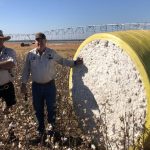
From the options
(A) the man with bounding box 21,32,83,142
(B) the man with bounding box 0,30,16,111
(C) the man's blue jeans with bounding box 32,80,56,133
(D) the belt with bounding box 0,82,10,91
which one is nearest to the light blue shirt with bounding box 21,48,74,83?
(A) the man with bounding box 21,32,83,142

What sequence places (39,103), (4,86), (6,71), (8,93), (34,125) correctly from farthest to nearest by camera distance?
(39,103) → (8,93) → (4,86) → (6,71) → (34,125)

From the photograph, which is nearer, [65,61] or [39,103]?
[65,61]

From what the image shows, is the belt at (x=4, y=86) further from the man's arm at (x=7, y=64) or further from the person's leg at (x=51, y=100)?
the person's leg at (x=51, y=100)

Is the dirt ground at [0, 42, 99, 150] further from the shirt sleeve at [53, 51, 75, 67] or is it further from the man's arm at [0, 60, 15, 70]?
the shirt sleeve at [53, 51, 75, 67]

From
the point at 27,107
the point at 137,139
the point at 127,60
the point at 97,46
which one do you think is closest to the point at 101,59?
the point at 97,46

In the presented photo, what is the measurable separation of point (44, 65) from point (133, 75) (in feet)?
5.73

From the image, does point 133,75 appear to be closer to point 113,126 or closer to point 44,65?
point 113,126

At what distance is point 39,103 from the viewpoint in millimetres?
7816

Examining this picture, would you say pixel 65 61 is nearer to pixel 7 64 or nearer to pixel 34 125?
pixel 7 64

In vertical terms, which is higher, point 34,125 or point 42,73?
point 42,73

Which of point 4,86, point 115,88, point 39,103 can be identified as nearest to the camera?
point 115,88

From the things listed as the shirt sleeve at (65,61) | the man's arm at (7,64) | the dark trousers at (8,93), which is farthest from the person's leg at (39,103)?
the man's arm at (7,64)

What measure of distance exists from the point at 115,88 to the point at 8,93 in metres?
1.94

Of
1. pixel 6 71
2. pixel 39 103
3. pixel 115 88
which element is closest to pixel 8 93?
pixel 6 71
